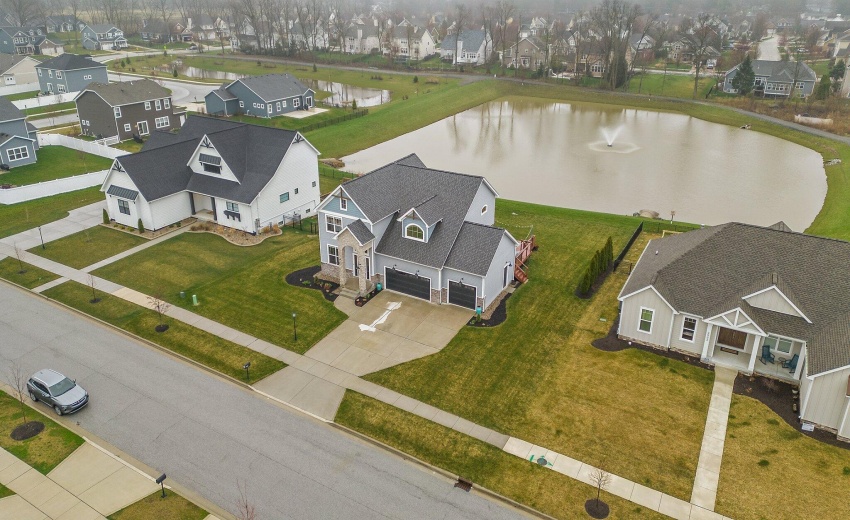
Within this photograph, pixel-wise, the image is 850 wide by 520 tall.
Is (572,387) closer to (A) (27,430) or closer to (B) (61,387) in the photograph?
(B) (61,387)

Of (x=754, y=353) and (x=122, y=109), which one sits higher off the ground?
(x=122, y=109)

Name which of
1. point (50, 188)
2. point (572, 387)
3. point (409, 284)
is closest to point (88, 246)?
point (50, 188)

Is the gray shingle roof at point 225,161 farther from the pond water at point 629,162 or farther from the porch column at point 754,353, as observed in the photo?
the porch column at point 754,353

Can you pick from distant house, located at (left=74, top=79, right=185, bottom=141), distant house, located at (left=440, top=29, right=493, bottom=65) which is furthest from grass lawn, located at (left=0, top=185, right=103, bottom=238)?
distant house, located at (left=440, top=29, right=493, bottom=65)

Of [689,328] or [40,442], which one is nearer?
[40,442]

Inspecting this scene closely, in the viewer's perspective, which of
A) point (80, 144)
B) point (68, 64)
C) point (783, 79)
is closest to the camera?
point (80, 144)

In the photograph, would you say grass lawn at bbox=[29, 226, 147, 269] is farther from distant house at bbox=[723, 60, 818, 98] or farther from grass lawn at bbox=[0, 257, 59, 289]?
distant house at bbox=[723, 60, 818, 98]

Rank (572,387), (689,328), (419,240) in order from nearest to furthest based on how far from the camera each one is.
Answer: (572,387) → (689,328) → (419,240)
